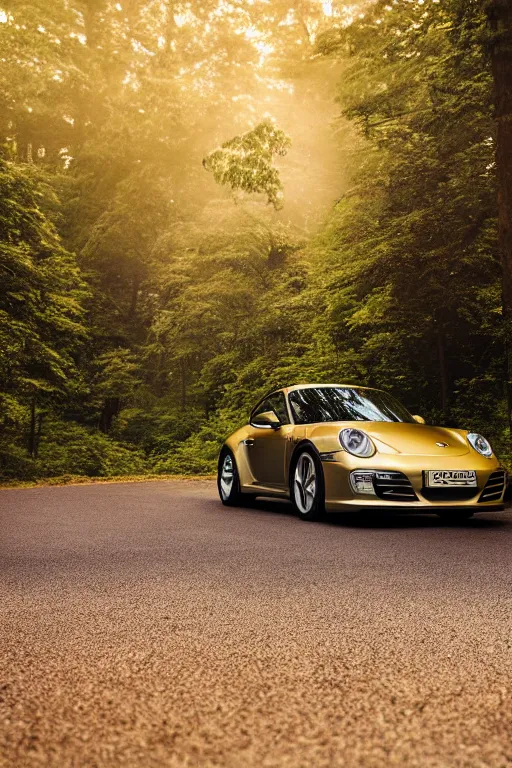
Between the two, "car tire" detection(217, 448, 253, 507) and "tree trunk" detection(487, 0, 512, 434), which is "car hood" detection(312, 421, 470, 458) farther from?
"tree trunk" detection(487, 0, 512, 434)

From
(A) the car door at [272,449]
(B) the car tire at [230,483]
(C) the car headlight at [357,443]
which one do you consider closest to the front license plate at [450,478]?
(C) the car headlight at [357,443]

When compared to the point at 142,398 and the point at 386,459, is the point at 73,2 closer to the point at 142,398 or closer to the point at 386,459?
the point at 142,398

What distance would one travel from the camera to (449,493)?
8.13 metres

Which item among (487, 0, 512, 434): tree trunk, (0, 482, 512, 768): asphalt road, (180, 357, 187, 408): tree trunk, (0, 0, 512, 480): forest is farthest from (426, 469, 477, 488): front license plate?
(180, 357, 187, 408): tree trunk

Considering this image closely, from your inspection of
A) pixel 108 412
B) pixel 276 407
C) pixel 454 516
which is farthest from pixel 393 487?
pixel 108 412

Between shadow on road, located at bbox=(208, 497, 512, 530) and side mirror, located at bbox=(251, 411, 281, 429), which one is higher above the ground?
side mirror, located at bbox=(251, 411, 281, 429)

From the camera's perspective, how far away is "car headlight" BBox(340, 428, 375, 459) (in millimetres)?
8195

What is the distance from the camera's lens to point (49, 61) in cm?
3400

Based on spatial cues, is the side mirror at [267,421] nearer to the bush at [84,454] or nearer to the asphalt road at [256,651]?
the asphalt road at [256,651]

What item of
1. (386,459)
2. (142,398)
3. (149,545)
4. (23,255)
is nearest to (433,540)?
(386,459)

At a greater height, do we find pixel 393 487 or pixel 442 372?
pixel 442 372

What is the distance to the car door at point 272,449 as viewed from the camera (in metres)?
9.33

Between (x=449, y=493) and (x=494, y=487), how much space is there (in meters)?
0.57

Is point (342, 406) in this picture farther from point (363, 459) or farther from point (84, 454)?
point (84, 454)
